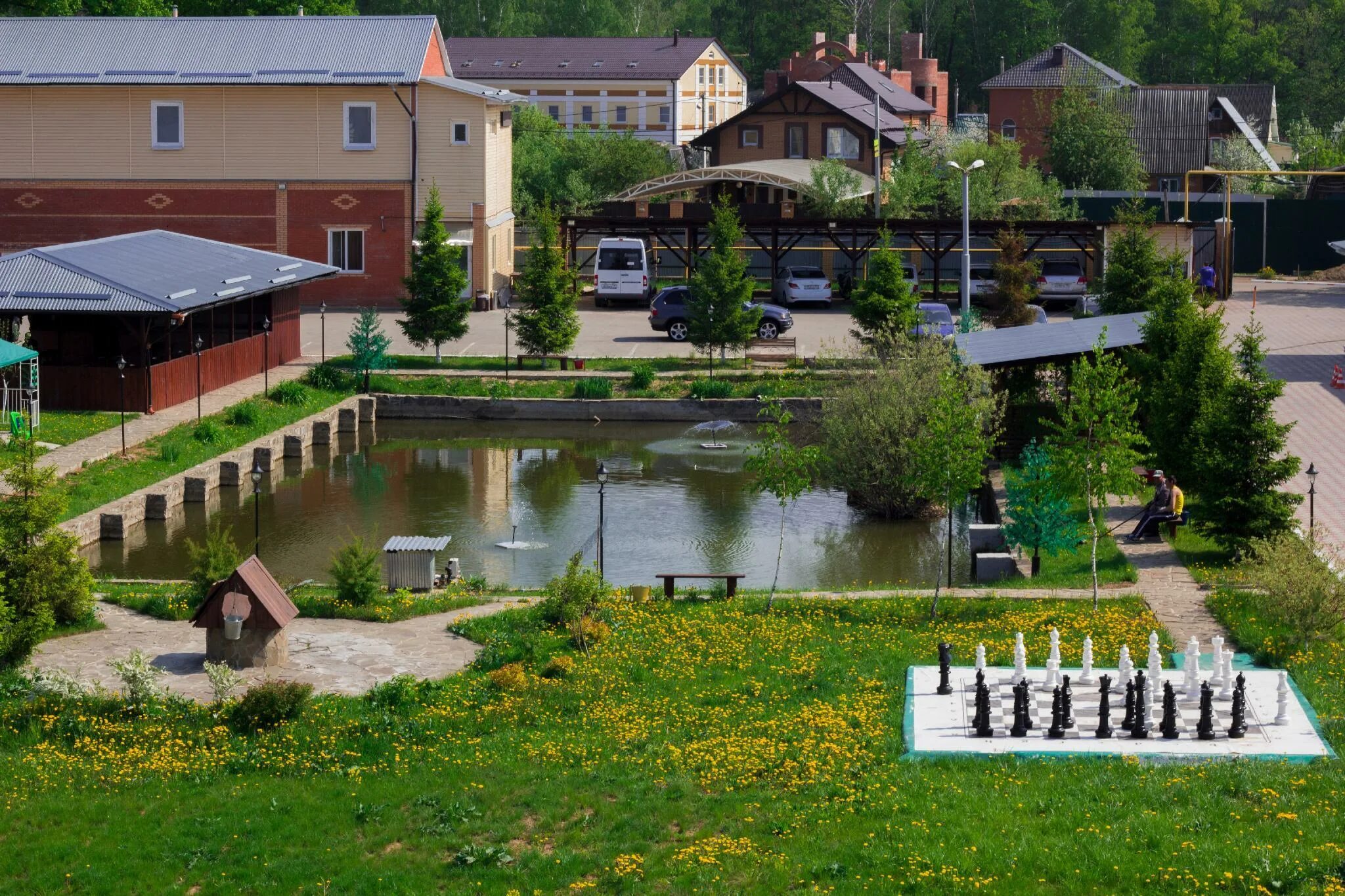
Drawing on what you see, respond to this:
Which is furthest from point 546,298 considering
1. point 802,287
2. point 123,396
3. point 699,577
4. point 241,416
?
point 699,577

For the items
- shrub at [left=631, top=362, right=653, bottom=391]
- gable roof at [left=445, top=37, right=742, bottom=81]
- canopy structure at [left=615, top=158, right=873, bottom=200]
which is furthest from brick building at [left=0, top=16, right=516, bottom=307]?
gable roof at [left=445, top=37, right=742, bottom=81]

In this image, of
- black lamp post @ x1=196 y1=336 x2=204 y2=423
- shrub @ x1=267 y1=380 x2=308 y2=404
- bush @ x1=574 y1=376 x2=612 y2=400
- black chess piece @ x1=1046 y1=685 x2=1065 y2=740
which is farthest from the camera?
bush @ x1=574 y1=376 x2=612 y2=400

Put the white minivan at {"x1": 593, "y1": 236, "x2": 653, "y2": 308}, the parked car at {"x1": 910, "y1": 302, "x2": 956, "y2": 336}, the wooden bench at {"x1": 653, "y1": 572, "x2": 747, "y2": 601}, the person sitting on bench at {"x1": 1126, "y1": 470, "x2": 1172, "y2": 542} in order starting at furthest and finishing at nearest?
1. the white minivan at {"x1": 593, "y1": 236, "x2": 653, "y2": 308}
2. the parked car at {"x1": 910, "y1": 302, "x2": 956, "y2": 336}
3. the person sitting on bench at {"x1": 1126, "y1": 470, "x2": 1172, "y2": 542}
4. the wooden bench at {"x1": 653, "y1": 572, "x2": 747, "y2": 601}

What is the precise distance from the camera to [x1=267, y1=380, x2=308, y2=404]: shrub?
123 ft

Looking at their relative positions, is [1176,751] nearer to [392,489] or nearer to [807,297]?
[392,489]

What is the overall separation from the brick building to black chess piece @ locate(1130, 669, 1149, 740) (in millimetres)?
36773

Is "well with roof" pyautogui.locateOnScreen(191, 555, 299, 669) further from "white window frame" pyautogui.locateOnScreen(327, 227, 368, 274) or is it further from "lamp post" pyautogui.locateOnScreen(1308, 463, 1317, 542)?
"white window frame" pyautogui.locateOnScreen(327, 227, 368, 274)

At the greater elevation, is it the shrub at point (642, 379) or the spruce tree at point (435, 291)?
the spruce tree at point (435, 291)

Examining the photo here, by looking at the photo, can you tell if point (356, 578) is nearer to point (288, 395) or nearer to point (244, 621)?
point (244, 621)

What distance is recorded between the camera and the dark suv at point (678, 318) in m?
45.3

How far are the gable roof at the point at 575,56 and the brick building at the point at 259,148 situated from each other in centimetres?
4005

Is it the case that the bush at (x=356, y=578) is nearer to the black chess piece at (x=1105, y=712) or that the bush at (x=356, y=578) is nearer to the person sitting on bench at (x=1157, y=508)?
the black chess piece at (x=1105, y=712)

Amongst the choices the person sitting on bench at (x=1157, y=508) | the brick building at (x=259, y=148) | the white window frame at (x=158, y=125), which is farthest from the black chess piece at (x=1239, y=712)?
the white window frame at (x=158, y=125)

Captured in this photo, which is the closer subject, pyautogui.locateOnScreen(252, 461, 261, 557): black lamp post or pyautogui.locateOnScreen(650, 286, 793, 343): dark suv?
pyautogui.locateOnScreen(252, 461, 261, 557): black lamp post
